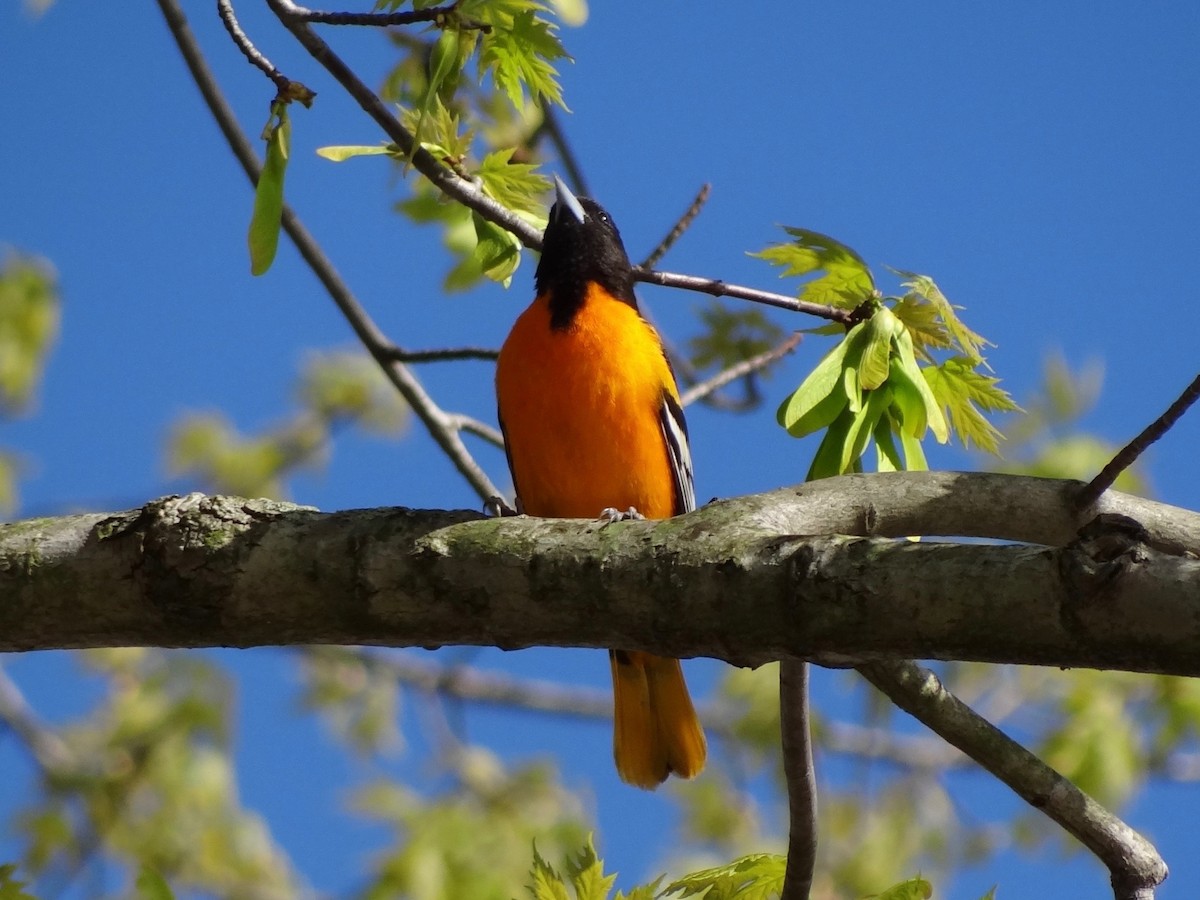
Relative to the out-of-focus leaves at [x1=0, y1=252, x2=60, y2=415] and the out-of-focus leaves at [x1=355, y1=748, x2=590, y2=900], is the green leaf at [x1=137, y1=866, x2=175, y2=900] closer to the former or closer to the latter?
the out-of-focus leaves at [x1=355, y1=748, x2=590, y2=900]

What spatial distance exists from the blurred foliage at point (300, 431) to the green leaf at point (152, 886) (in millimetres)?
5870

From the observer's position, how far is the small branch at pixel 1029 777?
2.90 metres

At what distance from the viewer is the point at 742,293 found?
380 centimetres

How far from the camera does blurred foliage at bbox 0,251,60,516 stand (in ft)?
25.9

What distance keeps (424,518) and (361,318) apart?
292cm

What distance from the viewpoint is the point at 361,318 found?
18.1ft

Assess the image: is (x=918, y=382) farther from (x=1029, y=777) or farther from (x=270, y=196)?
(x=270, y=196)

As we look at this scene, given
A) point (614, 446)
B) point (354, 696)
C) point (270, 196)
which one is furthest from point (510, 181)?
point (354, 696)

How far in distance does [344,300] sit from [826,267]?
2.55m

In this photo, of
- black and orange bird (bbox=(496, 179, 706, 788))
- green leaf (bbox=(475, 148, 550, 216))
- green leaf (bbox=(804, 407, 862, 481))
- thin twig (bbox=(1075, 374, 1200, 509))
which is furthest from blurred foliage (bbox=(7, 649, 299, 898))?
thin twig (bbox=(1075, 374, 1200, 509))

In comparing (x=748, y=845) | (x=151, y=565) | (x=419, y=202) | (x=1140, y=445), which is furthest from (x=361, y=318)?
(x=748, y=845)

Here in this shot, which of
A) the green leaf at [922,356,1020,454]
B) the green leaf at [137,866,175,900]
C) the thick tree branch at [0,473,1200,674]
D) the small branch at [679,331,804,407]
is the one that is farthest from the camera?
the small branch at [679,331,804,407]

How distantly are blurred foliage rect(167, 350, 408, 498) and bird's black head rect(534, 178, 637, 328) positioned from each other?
3.48 metres

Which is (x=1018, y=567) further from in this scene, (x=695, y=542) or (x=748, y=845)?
(x=748, y=845)
